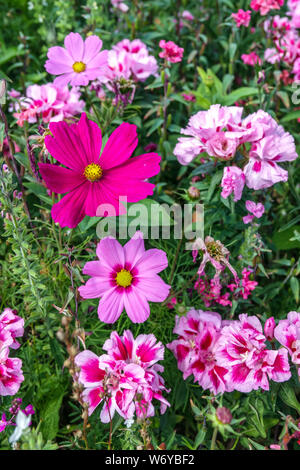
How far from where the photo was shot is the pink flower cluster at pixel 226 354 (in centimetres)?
90

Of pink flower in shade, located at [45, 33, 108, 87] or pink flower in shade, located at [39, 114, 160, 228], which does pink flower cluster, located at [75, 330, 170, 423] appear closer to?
pink flower in shade, located at [39, 114, 160, 228]

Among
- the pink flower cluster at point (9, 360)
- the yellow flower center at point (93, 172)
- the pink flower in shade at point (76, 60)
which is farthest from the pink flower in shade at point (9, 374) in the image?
the pink flower in shade at point (76, 60)

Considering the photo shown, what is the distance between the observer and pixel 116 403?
88 cm

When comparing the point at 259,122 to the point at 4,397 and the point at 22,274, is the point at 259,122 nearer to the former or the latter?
the point at 22,274

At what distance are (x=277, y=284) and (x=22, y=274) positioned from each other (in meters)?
0.68

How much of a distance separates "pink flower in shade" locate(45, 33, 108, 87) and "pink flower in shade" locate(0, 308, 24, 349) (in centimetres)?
52

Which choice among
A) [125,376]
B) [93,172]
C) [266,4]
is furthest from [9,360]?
[266,4]

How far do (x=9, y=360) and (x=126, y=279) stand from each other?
0.27 metres

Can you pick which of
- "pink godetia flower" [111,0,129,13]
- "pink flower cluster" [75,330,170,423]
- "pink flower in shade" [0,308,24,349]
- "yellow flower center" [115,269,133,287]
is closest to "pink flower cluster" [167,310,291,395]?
"pink flower cluster" [75,330,170,423]

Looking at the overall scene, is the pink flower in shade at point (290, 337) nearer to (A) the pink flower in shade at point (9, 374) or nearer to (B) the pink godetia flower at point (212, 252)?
(B) the pink godetia flower at point (212, 252)

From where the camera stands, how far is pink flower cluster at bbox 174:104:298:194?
0.98 m

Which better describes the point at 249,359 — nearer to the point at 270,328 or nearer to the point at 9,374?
the point at 270,328

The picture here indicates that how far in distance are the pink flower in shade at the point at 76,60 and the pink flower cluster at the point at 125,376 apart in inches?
23.2
